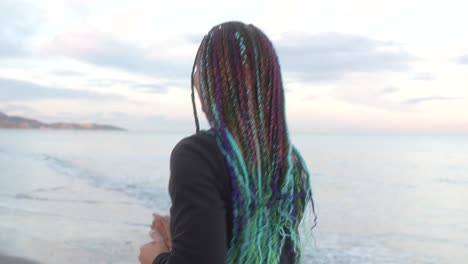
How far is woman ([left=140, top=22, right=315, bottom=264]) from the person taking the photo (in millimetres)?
1148

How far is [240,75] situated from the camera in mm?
1268

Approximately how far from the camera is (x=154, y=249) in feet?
4.43

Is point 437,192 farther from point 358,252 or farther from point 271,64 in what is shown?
point 271,64

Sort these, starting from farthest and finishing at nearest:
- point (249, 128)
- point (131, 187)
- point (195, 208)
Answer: point (131, 187) → point (249, 128) → point (195, 208)

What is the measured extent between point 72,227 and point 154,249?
697 cm

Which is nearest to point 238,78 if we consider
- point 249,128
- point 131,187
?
point 249,128

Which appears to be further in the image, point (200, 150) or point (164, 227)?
point (164, 227)

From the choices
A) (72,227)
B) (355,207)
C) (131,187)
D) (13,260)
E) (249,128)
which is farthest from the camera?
(131,187)

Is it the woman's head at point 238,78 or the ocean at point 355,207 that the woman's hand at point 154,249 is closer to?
the woman's head at point 238,78

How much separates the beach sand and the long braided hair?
16.1 feet

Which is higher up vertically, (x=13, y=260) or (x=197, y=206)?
(x=197, y=206)

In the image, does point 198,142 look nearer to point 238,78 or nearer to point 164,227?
point 238,78

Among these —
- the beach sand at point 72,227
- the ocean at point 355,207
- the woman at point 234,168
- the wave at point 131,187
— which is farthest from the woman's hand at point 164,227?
the wave at point 131,187

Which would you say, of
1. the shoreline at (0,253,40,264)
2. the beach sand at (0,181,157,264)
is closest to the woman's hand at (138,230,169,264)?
the beach sand at (0,181,157,264)
